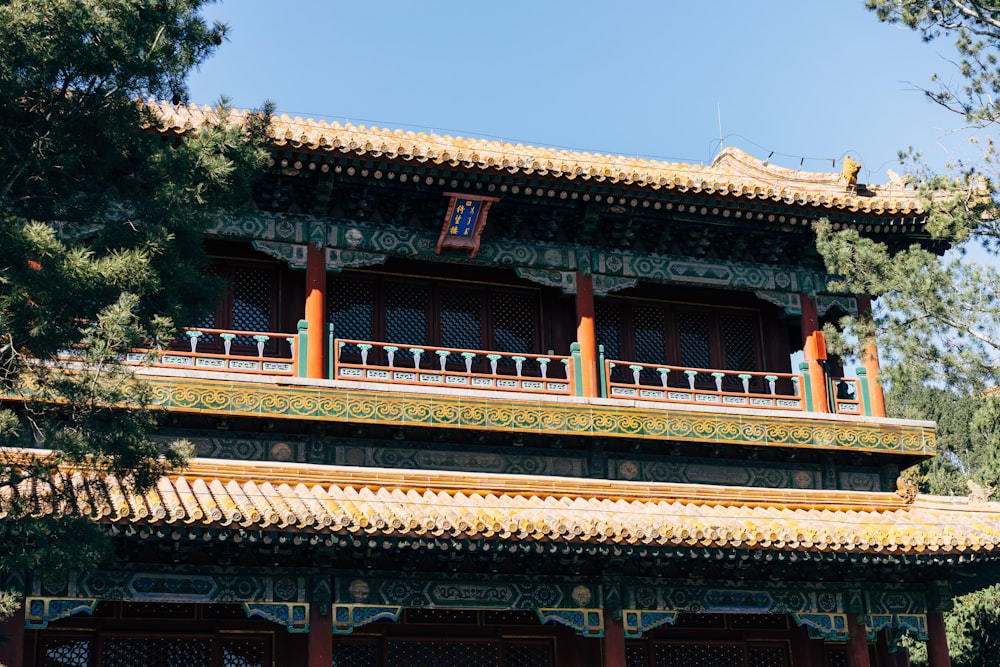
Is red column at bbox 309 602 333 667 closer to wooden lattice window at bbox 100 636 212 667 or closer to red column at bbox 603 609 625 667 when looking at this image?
wooden lattice window at bbox 100 636 212 667

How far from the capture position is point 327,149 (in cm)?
1609

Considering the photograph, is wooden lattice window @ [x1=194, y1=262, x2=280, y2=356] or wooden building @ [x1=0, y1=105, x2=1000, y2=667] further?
wooden lattice window @ [x1=194, y1=262, x2=280, y2=356]

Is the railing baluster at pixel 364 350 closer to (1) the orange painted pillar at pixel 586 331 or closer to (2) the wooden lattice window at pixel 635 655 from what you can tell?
(1) the orange painted pillar at pixel 586 331

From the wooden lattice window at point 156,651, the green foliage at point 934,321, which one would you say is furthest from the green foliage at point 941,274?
the wooden lattice window at point 156,651

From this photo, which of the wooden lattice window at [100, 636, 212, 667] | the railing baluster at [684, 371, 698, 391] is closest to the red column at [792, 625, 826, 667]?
the railing baluster at [684, 371, 698, 391]

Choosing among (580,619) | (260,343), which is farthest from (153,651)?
(580,619)

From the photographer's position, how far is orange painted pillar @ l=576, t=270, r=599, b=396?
17281 mm

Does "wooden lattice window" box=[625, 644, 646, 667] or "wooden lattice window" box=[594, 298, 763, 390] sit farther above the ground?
"wooden lattice window" box=[594, 298, 763, 390]

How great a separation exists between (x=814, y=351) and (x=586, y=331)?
10.4 feet

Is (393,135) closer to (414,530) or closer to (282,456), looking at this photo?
(282,456)

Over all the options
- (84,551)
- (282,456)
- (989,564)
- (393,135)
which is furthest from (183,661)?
(989,564)

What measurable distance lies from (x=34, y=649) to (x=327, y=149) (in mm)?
6275

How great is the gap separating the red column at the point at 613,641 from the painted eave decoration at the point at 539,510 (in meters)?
1.20

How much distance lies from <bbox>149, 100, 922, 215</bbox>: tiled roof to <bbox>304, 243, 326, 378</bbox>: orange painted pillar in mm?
1448
